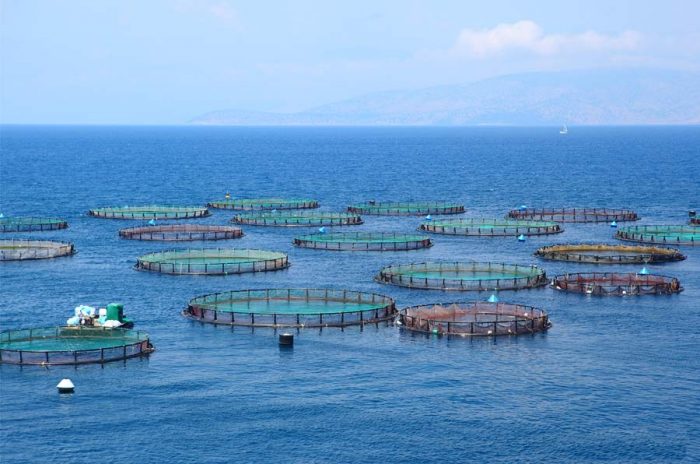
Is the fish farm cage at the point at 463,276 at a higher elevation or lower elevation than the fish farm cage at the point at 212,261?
lower

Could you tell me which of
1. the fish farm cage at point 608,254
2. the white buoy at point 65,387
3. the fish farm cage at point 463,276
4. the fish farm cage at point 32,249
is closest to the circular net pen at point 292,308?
the fish farm cage at point 463,276

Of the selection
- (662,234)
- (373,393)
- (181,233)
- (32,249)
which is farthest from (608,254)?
(373,393)

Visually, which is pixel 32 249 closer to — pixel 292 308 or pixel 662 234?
pixel 292 308

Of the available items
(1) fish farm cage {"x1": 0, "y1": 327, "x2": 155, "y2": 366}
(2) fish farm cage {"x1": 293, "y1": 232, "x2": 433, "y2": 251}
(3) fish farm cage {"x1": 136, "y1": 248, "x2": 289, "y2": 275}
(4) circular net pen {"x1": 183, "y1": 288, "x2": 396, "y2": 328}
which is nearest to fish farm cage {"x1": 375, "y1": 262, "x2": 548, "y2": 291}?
(4) circular net pen {"x1": 183, "y1": 288, "x2": 396, "y2": 328}

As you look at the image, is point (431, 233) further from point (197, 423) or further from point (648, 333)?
point (197, 423)

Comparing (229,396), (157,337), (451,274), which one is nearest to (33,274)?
(157,337)

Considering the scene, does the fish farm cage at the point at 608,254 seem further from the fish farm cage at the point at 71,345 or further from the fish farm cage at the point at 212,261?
the fish farm cage at the point at 71,345

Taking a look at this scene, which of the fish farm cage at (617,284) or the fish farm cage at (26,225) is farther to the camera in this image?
the fish farm cage at (26,225)
